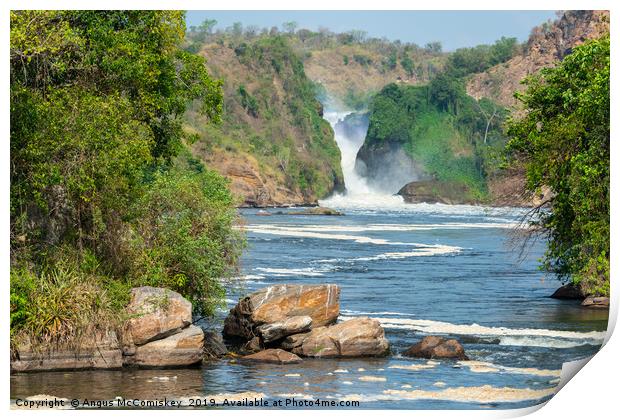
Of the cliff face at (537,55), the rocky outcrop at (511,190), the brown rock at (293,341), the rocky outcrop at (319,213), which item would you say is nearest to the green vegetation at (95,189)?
the brown rock at (293,341)

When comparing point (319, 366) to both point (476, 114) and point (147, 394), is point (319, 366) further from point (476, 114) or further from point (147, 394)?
point (476, 114)

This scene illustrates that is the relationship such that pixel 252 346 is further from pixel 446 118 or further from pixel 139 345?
pixel 446 118

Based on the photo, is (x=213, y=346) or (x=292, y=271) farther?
(x=292, y=271)

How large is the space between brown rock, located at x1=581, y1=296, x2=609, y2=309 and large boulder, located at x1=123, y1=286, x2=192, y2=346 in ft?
35.0

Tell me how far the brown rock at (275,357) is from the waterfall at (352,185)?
73855 mm

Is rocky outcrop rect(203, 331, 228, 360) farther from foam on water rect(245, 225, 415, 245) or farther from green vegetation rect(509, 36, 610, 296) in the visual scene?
foam on water rect(245, 225, 415, 245)

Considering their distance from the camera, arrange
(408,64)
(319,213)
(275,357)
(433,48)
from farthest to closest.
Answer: (433,48), (408,64), (319,213), (275,357)

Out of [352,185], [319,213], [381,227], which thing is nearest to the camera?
[381,227]

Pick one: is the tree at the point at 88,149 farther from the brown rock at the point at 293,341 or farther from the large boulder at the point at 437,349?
the large boulder at the point at 437,349

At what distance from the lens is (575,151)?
19562 mm

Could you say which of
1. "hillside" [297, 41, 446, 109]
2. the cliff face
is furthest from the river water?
"hillside" [297, 41, 446, 109]

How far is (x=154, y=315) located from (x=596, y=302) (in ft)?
37.7

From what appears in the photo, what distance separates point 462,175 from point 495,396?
8346 centimetres

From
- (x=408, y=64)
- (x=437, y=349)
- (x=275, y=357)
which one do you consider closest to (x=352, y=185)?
(x=408, y=64)
